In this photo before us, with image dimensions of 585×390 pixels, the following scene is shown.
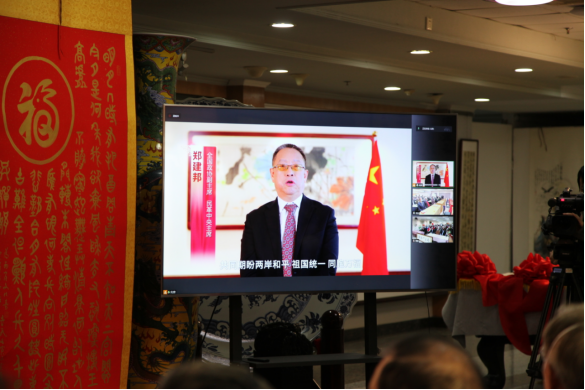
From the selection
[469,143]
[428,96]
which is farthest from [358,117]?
[469,143]

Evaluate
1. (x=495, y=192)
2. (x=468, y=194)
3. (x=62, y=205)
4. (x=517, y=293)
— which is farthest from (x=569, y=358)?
(x=495, y=192)

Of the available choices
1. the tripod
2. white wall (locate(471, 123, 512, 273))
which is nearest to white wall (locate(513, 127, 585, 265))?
white wall (locate(471, 123, 512, 273))

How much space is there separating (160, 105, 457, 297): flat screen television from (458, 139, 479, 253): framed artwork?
17.9 feet

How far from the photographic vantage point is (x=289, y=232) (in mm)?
2752

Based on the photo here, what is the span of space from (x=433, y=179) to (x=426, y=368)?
2.14 meters

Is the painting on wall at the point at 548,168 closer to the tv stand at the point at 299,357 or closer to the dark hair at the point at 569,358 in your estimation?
the tv stand at the point at 299,357

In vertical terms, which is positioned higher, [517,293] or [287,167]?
[287,167]

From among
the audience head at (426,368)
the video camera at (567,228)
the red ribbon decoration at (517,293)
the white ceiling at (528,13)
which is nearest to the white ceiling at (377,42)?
the white ceiling at (528,13)

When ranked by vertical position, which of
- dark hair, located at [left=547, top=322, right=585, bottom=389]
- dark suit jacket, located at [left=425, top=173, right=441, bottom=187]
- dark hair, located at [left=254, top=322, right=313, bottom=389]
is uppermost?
dark suit jacket, located at [left=425, top=173, right=441, bottom=187]

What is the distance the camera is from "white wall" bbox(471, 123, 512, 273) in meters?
8.71

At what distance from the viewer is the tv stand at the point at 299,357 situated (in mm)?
2654

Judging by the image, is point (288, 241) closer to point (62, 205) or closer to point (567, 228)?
point (62, 205)

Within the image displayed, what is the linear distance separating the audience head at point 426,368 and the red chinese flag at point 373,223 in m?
1.99

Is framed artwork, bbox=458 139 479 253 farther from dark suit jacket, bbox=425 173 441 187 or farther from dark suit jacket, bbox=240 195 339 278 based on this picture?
dark suit jacket, bbox=240 195 339 278
